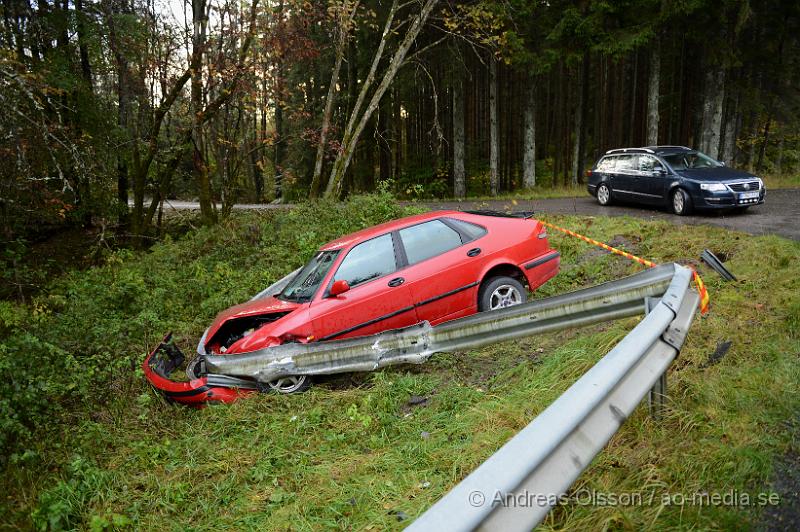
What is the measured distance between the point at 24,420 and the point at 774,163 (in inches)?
1487

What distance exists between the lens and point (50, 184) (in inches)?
477

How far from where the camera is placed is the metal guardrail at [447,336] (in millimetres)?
3701

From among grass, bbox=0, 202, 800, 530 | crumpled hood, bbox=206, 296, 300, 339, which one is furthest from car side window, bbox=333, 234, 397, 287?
grass, bbox=0, 202, 800, 530

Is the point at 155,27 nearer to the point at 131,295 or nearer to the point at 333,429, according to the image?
the point at 131,295

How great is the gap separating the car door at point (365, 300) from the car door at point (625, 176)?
376 inches

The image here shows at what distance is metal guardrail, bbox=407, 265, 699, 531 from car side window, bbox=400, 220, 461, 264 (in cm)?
385

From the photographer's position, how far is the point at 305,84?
1011 inches

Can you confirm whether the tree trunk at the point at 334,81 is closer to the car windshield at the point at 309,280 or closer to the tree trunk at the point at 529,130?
the car windshield at the point at 309,280

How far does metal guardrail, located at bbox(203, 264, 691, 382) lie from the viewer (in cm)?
370

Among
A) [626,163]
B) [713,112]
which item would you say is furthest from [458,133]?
[626,163]

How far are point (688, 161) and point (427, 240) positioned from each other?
9281 millimetres

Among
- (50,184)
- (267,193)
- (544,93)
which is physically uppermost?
(544,93)

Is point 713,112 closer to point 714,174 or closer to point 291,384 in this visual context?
point 714,174

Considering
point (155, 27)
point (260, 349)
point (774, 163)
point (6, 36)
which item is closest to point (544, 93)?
point (774, 163)
